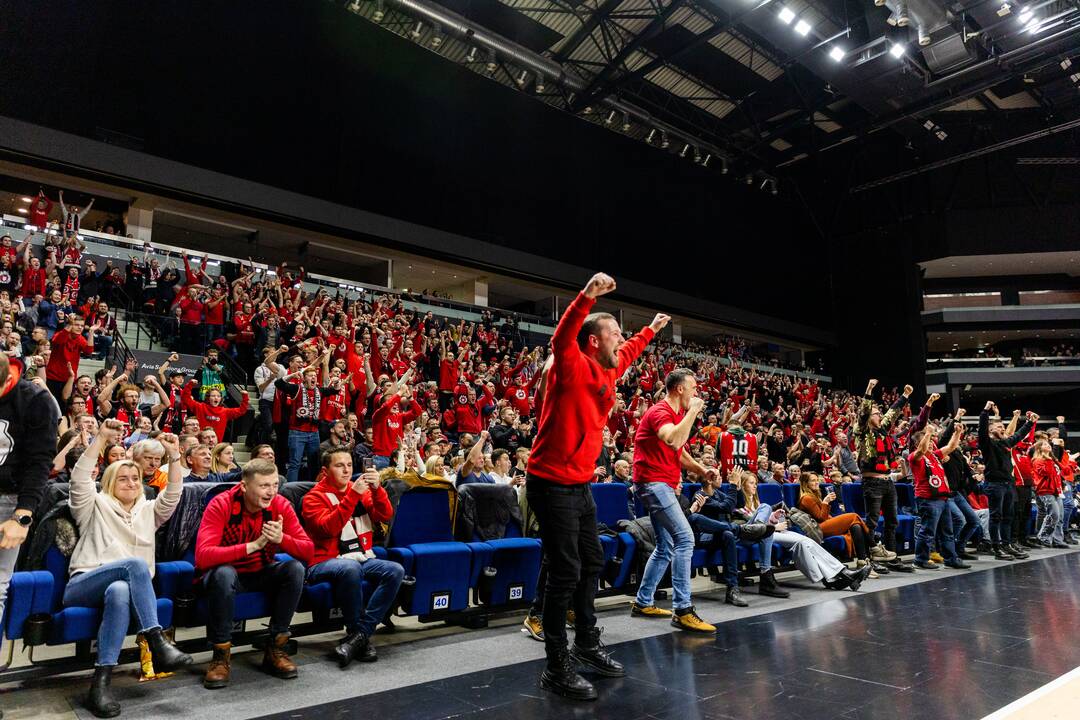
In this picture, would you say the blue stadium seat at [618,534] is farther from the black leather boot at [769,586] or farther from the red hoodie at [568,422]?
the red hoodie at [568,422]

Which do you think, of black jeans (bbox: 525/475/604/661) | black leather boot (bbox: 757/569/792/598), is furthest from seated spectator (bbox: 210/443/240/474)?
black leather boot (bbox: 757/569/792/598)

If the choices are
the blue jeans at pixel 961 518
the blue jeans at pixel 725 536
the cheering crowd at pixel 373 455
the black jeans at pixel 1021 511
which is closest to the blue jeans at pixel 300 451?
the cheering crowd at pixel 373 455

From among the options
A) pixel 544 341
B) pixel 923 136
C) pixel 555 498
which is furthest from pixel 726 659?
pixel 923 136

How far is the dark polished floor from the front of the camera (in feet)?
8.75

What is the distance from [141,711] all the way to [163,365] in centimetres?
656

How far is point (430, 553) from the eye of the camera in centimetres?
396

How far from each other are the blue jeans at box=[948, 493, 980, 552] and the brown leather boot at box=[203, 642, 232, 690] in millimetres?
6881

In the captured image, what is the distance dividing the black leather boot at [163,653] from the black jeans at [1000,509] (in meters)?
8.52

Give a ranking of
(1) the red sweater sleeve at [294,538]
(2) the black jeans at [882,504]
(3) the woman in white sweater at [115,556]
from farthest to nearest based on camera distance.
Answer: (2) the black jeans at [882,504], (1) the red sweater sleeve at [294,538], (3) the woman in white sweater at [115,556]

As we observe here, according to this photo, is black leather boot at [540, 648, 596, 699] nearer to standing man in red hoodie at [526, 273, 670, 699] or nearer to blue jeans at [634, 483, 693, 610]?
standing man in red hoodie at [526, 273, 670, 699]

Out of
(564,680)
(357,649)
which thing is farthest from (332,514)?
(564,680)

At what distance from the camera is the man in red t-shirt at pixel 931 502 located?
685 cm

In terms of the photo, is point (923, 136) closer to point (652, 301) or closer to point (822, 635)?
point (652, 301)

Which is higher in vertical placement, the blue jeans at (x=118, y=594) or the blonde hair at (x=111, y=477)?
the blonde hair at (x=111, y=477)
